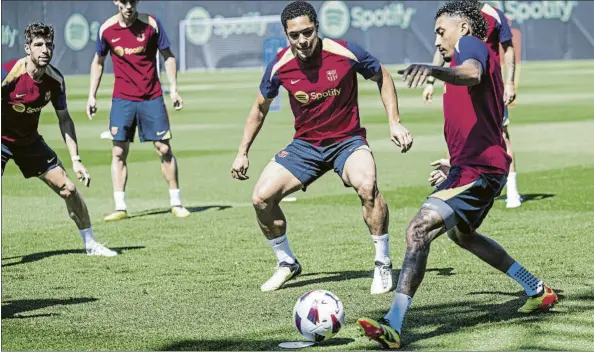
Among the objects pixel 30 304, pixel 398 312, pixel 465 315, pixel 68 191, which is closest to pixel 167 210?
pixel 68 191

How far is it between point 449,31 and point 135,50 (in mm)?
6960

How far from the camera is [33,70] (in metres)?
9.94

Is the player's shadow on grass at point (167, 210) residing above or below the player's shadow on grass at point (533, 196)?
below

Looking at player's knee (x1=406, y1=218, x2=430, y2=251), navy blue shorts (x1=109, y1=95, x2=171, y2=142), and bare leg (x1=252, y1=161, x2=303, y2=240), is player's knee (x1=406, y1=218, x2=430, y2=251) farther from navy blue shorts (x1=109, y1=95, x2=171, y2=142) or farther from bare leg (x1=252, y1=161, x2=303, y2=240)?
navy blue shorts (x1=109, y1=95, x2=171, y2=142)

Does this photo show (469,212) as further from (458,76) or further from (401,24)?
(401,24)

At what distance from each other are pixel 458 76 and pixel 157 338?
7.53ft

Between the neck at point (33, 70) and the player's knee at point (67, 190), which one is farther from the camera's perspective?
the player's knee at point (67, 190)

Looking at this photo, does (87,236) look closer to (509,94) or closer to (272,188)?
(272,188)

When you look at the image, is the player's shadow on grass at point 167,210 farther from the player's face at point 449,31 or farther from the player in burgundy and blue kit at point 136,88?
the player's face at point 449,31

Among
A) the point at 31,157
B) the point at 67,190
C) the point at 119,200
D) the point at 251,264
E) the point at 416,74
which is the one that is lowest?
the point at 119,200

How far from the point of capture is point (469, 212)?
22.7 feet

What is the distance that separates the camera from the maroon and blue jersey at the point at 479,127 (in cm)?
695

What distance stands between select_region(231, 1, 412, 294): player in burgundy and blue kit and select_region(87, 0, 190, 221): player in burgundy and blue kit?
184 inches

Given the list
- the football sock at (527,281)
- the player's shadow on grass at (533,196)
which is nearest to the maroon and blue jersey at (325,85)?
the football sock at (527,281)
